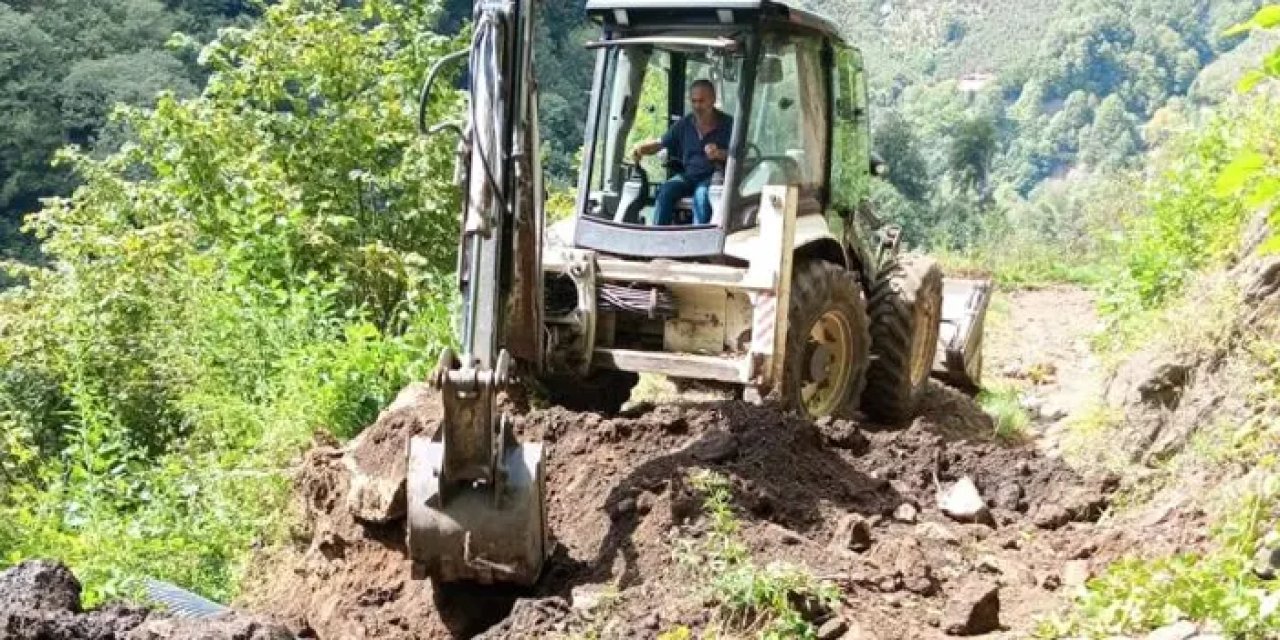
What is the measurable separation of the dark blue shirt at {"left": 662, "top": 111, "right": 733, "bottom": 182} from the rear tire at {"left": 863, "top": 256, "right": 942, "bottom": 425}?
1.80 meters

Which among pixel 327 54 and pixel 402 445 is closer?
pixel 402 445

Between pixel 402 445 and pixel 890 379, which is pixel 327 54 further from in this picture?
pixel 402 445

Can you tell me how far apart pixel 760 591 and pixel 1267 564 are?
1.63 meters

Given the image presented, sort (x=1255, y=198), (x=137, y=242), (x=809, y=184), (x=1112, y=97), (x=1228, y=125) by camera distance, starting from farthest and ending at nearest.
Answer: (x=1112, y=97) < (x=137, y=242) < (x=1228, y=125) < (x=809, y=184) < (x=1255, y=198)

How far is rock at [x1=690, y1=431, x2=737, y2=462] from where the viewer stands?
635cm

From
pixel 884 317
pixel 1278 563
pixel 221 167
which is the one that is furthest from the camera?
pixel 221 167

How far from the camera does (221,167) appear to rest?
38.2ft

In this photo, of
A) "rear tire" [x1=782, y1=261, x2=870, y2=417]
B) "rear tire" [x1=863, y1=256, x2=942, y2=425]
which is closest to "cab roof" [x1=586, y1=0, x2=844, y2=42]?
"rear tire" [x1=782, y1=261, x2=870, y2=417]

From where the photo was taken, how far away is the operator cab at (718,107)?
7.72 metres

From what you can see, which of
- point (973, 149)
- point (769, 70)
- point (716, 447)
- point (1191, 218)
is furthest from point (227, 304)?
point (973, 149)

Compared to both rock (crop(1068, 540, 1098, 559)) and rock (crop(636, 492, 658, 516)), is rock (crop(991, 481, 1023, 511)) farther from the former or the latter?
rock (crop(636, 492, 658, 516))

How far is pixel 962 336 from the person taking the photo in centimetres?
1051

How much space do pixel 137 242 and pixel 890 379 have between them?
18.8 ft

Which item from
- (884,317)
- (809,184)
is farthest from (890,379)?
(809,184)
